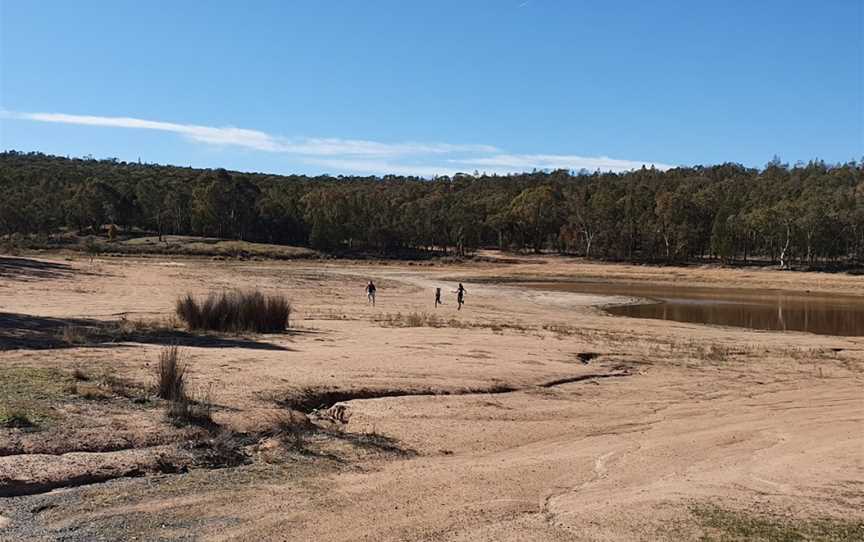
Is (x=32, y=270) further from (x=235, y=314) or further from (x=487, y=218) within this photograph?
(x=487, y=218)

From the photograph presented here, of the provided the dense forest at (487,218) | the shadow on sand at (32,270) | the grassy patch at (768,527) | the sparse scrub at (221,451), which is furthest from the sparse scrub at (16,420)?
the dense forest at (487,218)

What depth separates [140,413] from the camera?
10.3 m

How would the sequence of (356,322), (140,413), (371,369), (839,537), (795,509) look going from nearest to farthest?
(839,537) → (795,509) → (140,413) → (371,369) → (356,322)

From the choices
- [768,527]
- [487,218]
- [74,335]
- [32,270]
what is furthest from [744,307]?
[487,218]

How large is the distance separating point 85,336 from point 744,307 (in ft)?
139

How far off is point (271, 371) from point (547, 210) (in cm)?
11476

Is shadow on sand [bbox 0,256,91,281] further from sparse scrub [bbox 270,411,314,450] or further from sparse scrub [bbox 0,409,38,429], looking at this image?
sparse scrub [bbox 270,411,314,450]

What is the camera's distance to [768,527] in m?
7.29

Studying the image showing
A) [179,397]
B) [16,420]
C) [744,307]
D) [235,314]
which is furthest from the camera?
[744,307]

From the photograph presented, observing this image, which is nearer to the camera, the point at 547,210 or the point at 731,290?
the point at 731,290

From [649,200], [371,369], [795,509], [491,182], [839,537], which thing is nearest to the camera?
[839,537]

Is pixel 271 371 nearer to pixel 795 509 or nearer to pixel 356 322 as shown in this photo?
pixel 795 509

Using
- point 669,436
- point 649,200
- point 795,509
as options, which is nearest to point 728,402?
point 669,436

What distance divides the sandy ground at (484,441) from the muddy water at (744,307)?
598 inches
